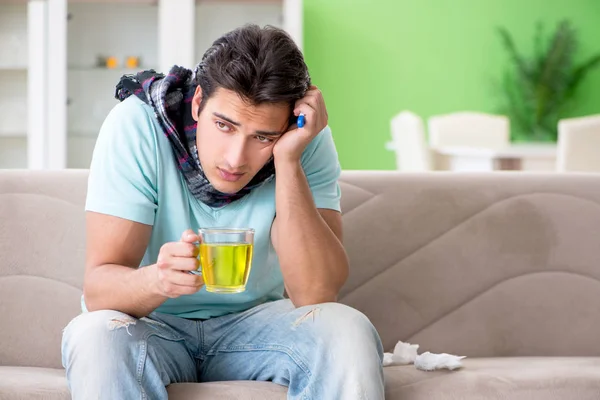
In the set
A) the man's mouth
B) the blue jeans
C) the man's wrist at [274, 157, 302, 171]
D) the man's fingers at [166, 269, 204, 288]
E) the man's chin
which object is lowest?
the blue jeans

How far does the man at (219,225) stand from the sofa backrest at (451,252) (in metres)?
0.32

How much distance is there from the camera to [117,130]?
1.72 m

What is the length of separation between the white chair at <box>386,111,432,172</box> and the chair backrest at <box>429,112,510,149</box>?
264 mm

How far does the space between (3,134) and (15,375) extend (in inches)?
151

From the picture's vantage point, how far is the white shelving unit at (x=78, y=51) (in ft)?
17.5

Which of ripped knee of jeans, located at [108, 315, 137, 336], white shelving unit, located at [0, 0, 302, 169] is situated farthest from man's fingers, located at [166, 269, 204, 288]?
white shelving unit, located at [0, 0, 302, 169]

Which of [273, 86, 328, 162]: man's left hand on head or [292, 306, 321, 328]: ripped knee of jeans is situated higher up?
[273, 86, 328, 162]: man's left hand on head

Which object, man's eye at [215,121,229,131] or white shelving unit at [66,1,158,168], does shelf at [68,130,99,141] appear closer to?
white shelving unit at [66,1,158,168]

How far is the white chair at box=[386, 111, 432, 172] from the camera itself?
532cm

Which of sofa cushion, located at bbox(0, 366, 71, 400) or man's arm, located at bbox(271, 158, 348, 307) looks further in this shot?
man's arm, located at bbox(271, 158, 348, 307)

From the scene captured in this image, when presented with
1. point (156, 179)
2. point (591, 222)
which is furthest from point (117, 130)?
point (591, 222)

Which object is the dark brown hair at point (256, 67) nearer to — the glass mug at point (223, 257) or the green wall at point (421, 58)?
the glass mug at point (223, 257)

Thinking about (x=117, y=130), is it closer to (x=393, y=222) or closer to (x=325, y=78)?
(x=393, y=222)

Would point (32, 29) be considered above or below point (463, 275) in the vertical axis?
above
